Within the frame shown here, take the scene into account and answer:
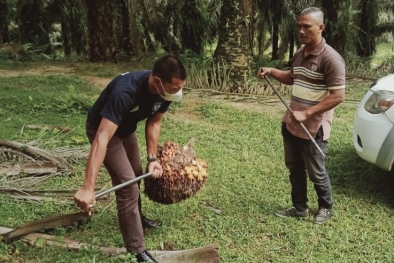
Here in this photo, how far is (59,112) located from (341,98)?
5.24 meters

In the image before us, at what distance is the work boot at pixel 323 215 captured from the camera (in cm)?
415

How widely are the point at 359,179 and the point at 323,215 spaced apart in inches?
43.4

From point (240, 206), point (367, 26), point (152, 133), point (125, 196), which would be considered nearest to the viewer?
point (125, 196)

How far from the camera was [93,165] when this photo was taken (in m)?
2.88

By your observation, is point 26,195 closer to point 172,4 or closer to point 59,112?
point 59,112

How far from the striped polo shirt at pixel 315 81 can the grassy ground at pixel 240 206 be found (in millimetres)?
885

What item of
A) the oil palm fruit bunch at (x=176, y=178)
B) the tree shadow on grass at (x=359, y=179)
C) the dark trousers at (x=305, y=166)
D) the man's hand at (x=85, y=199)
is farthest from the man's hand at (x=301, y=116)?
→ the man's hand at (x=85, y=199)

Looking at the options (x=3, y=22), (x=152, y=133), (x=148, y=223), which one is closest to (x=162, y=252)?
Result: (x=148, y=223)

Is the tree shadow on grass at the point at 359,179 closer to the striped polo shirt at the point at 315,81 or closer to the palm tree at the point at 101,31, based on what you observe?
the striped polo shirt at the point at 315,81

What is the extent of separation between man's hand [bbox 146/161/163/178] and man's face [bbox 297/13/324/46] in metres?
1.55

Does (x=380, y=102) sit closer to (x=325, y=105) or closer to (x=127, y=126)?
(x=325, y=105)

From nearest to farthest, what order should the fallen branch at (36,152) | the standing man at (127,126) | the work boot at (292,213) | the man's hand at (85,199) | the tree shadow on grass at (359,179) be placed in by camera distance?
the man's hand at (85,199) < the standing man at (127,126) < the work boot at (292,213) < the tree shadow on grass at (359,179) < the fallen branch at (36,152)

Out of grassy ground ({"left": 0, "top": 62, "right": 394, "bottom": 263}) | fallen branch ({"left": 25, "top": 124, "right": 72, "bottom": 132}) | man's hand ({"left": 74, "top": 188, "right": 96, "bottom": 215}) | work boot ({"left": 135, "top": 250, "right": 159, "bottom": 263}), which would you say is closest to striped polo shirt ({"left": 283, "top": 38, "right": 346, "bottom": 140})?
grassy ground ({"left": 0, "top": 62, "right": 394, "bottom": 263})

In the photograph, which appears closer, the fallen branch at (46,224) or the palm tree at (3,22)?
the fallen branch at (46,224)
